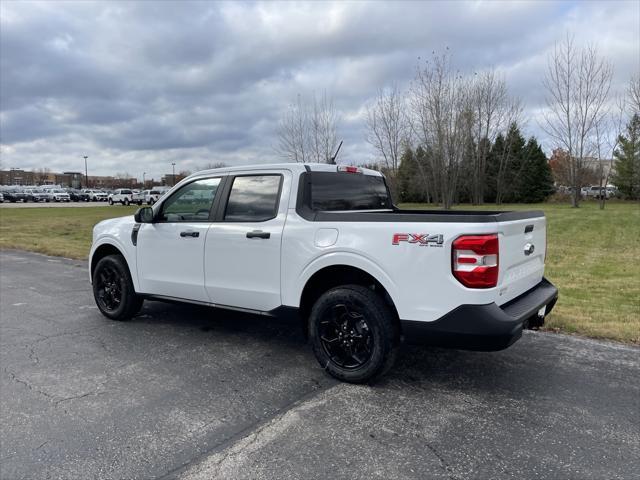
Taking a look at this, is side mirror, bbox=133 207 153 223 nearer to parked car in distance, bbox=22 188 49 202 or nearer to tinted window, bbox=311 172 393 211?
tinted window, bbox=311 172 393 211

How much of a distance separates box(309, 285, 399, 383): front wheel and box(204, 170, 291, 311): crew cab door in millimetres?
538

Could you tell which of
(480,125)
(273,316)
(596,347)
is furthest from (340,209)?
(480,125)

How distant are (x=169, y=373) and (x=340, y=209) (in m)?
2.10

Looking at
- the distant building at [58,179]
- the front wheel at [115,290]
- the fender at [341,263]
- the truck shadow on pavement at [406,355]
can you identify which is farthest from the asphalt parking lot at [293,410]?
the distant building at [58,179]

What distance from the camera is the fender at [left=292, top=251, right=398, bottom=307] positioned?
362cm

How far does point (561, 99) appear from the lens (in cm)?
3177

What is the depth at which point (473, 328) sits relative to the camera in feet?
10.9

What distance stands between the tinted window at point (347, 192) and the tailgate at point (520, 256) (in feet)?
5.25

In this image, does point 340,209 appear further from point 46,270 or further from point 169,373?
point 46,270

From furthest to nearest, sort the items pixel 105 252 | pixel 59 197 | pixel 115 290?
pixel 59 197, pixel 105 252, pixel 115 290

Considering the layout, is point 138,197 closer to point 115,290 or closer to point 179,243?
point 115,290

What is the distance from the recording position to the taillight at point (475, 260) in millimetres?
3281

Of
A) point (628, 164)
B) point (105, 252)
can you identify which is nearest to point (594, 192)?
point (628, 164)

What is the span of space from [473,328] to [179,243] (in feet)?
10.1
